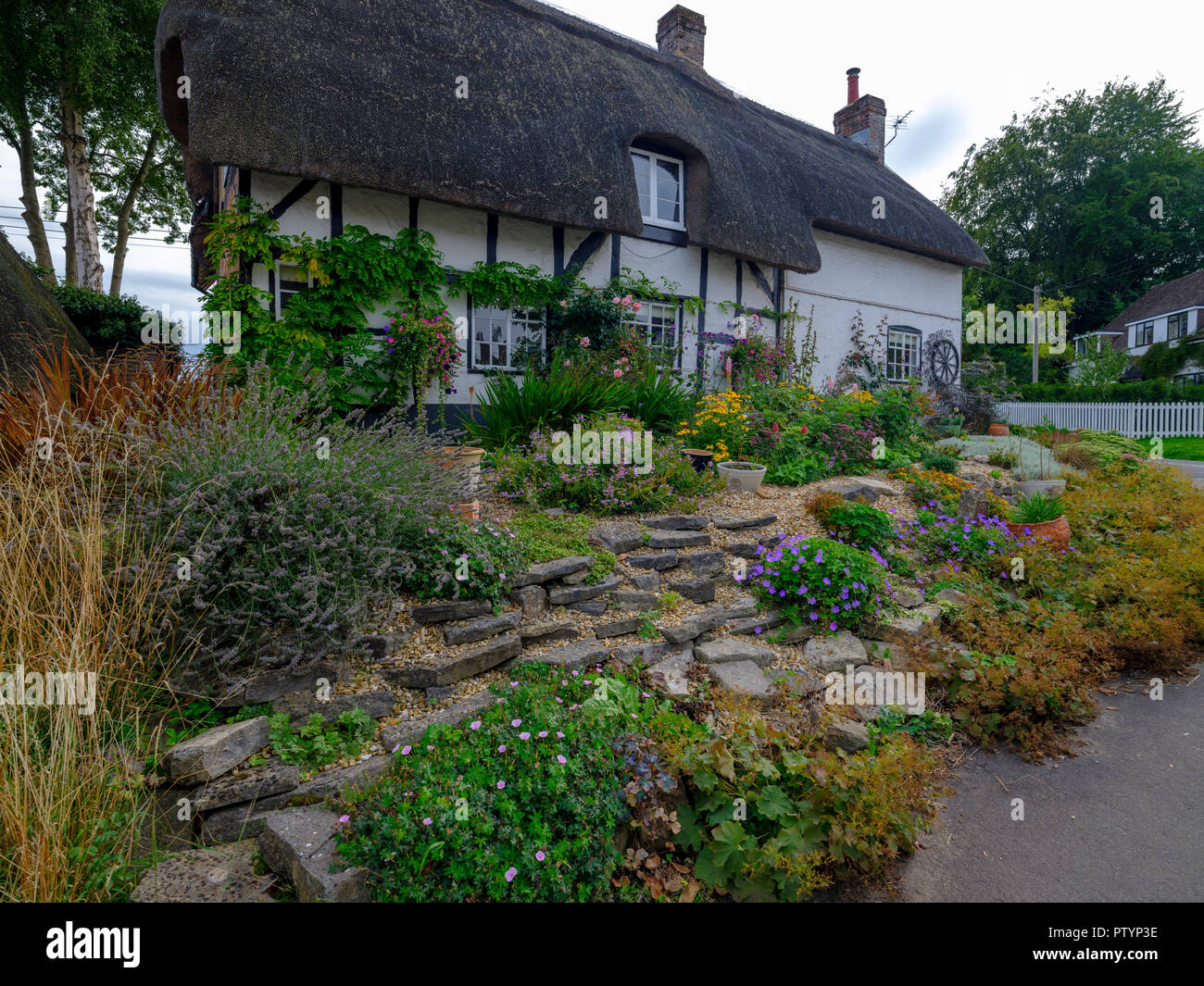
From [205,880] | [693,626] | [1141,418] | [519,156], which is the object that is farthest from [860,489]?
[1141,418]

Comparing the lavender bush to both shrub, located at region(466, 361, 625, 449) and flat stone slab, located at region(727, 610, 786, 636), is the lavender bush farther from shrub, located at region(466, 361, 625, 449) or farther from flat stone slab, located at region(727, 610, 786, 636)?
shrub, located at region(466, 361, 625, 449)

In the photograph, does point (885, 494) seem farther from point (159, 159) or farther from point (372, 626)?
point (159, 159)

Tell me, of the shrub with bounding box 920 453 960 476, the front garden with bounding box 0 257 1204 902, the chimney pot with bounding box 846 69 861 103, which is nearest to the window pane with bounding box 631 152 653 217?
the shrub with bounding box 920 453 960 476

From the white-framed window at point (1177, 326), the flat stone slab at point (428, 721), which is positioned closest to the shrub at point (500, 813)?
the flat stone slab at point (428, 721)

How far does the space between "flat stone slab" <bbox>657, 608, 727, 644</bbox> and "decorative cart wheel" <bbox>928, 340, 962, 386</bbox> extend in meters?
12.0

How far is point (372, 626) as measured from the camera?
277cm

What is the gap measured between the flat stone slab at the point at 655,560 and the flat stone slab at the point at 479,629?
1.00 metres

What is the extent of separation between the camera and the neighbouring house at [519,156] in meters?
6.23

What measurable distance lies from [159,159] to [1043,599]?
73.4 feet

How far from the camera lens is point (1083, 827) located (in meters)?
2.47

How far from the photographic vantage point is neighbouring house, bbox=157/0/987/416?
6234 mm

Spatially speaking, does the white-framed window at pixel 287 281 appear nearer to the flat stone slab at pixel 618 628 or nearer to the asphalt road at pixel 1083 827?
the flat stone slab at pixel 618 628
